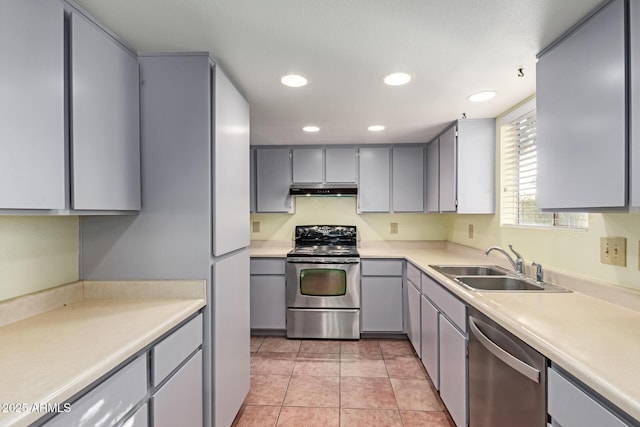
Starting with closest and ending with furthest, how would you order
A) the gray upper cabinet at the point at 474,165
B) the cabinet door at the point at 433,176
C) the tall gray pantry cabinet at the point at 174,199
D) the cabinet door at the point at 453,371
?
the tall gray pantry cabinet at the point at 174,199 < the cabinet door at the point at 453,371 < the gray upper cabinet at the point at 474,165 < the cabinet door at the point at 433,176

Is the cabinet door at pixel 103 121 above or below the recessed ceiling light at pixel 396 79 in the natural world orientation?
below

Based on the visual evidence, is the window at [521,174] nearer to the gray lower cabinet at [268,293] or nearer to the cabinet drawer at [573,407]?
the cabinet drawer at [573,407]

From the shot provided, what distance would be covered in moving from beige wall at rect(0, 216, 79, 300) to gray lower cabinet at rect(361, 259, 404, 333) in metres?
2.38

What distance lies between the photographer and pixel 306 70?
65.3 inches

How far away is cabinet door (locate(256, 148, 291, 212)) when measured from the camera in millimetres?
3463

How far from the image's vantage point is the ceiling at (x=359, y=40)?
1.16 metres

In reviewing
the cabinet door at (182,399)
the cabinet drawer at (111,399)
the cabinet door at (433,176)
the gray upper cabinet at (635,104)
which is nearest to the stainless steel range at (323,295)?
the cabinet door at (433,176)

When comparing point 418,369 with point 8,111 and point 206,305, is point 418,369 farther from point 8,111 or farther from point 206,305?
point 8,111

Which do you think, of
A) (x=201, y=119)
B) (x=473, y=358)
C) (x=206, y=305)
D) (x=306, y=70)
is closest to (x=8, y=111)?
(x=201, y=119)

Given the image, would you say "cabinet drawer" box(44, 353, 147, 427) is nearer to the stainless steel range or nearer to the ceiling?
the ceiling

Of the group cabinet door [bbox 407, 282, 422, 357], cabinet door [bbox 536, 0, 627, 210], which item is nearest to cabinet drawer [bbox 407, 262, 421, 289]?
cabinet door [bbox 407, 282, 422, 357]

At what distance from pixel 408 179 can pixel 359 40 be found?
7.36ft

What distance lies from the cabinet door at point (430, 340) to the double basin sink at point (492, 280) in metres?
0.31

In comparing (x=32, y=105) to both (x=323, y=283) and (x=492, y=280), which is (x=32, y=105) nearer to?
(x=492, y=280)
